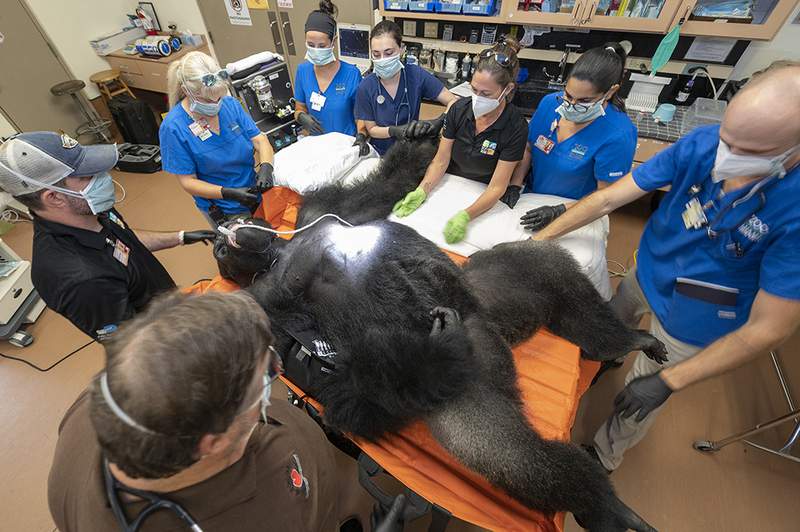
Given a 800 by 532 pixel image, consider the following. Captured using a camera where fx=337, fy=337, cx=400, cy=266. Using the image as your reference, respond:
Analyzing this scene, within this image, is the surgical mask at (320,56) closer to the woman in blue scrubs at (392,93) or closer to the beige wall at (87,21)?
the woman in blue scrubs at (392,93)

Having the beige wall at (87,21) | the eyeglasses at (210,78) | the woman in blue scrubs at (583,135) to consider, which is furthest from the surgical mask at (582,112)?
the beige wall at (87,21)

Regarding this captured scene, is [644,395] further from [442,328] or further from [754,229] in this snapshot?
[442,328]

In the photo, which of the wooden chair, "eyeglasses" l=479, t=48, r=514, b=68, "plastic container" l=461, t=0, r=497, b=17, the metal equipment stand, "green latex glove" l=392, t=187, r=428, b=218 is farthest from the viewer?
the wooden chair

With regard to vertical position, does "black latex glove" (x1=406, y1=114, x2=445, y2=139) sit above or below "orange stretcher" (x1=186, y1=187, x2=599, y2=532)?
above

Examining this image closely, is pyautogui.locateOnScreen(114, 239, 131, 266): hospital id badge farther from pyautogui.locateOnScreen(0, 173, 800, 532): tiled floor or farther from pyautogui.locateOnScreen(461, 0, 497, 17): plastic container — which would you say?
pyautogui.locateOnScreen(461, 0, 497, 17): plastic container

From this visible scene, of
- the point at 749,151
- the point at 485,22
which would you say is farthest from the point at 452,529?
the point at 485,22

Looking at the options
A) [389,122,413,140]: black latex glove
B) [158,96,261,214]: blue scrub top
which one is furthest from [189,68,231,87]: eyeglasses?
[389,122,413,140]: black latex glove

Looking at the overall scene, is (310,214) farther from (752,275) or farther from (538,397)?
(752,275)

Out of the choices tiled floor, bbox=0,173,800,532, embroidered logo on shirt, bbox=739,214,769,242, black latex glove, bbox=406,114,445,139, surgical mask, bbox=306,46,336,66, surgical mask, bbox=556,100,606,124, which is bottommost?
tiled floor, bbox=0,173,800,532

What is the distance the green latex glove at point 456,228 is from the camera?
2010 millimetres

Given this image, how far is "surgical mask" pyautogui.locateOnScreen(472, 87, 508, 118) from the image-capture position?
1.91 metres

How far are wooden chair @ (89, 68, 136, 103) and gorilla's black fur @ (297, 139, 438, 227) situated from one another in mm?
4977

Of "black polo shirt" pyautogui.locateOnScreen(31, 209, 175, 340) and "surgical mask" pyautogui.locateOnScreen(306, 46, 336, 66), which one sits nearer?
"black polo shirt" pyautogui.locateOnScreen(31, 209, 175, 340)

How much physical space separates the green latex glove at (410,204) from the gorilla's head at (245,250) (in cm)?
78
